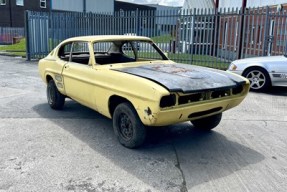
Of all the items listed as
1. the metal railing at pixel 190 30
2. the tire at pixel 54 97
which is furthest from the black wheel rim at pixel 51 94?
the metal railing at pixel 190 30

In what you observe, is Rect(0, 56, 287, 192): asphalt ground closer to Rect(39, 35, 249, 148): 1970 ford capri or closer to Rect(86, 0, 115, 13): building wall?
Rect(39, 35, 249, 148): 1970 ford capri

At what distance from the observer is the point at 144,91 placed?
3.55 metres

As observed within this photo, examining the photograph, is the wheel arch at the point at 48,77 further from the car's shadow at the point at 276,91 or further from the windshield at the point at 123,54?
the car's shadow at the point at 276,91

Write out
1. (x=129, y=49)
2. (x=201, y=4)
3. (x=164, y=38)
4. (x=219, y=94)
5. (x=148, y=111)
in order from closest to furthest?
1. (x=148, y=111)
2. (x=219, y=94)
3. (x=129, y=49)
4. (x=164, y=38)
5. (x=201, y=4)

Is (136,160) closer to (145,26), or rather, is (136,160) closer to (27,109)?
(27,109)

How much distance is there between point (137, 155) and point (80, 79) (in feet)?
5.48

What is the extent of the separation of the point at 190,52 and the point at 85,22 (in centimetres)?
539

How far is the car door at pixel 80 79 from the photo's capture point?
4.63 m

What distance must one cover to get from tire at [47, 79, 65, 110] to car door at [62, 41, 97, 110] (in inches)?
22.0

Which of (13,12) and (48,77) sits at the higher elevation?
(13,12)

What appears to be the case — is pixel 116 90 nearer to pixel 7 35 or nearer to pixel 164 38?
pixel 164 38

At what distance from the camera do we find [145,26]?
13039 millimetres

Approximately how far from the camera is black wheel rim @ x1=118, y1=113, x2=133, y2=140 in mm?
4078

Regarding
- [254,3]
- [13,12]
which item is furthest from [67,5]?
[254,3]
